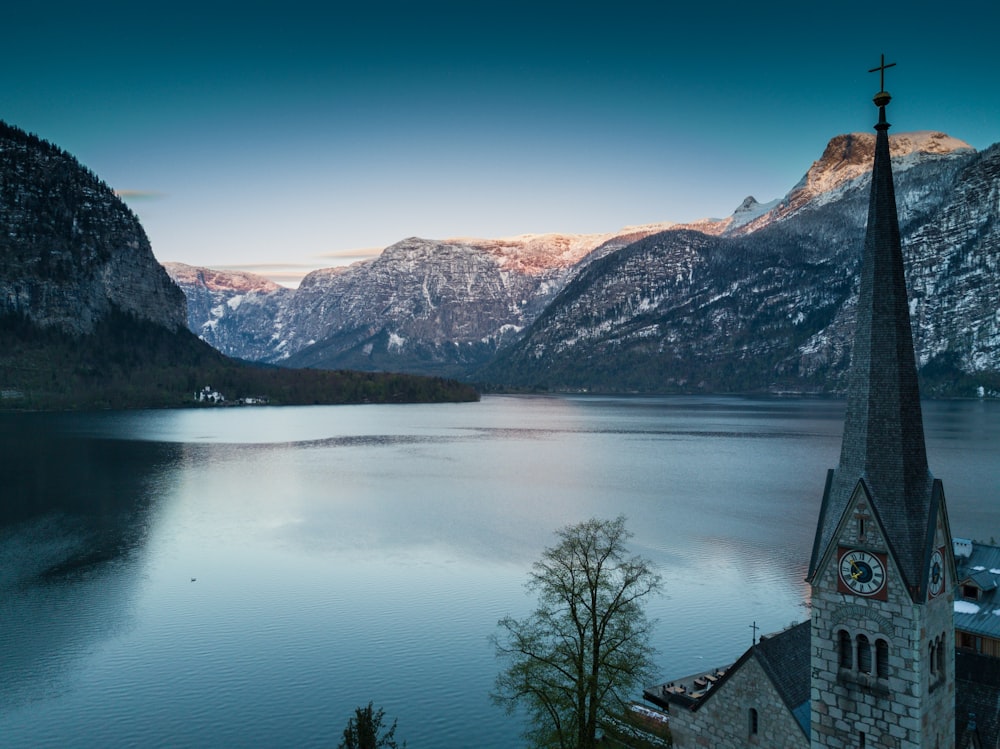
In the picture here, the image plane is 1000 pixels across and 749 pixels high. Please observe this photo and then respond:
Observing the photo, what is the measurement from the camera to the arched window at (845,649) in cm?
2255

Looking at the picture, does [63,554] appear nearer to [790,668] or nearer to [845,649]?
Answer: [790,668]

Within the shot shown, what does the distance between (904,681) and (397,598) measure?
44033mm

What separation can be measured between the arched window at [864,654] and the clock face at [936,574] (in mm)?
2299

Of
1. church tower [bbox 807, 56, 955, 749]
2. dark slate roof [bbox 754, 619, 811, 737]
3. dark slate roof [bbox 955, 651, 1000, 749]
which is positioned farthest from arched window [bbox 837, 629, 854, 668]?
dark slate roof [bbox 955, 651, 1000, 749]

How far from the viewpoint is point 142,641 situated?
50.7 meters

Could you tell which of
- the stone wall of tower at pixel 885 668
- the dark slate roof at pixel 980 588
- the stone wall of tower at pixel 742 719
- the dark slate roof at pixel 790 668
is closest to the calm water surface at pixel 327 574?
the dark slate roof at pixel 980 588

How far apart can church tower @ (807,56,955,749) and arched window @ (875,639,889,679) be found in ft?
0.09

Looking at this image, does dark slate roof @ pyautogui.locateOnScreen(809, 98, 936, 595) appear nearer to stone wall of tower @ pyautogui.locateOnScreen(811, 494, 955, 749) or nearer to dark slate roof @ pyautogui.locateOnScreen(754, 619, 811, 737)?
stone wall of tower @ pyautogui.locateOnScreen(811, 494, 955, 749)

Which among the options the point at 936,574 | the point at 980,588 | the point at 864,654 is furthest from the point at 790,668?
the point at 980,588

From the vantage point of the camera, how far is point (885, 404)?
74.1ft

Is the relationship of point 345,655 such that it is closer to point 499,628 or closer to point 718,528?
point 499,628

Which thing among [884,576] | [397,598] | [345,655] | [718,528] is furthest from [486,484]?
[884,576]

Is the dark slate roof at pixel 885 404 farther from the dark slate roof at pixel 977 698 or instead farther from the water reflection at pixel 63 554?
the water reflection at pixel 63 554

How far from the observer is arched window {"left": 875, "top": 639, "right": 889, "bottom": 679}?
2188 cm
